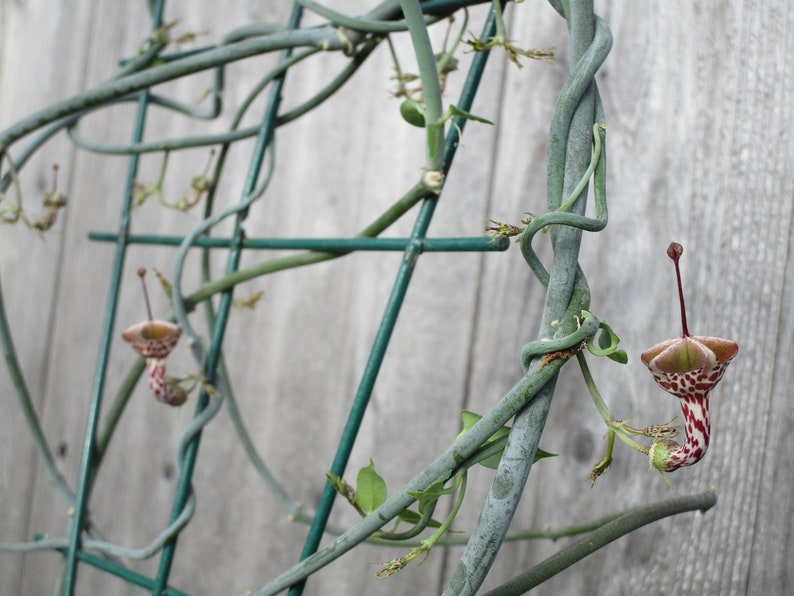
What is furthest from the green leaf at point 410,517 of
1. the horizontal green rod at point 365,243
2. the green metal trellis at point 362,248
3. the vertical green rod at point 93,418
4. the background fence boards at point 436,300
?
the background fence boards at point 436,300

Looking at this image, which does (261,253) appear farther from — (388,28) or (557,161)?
(557,161)

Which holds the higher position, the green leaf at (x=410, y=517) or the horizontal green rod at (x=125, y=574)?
the green leaf at (x=410, y=517)

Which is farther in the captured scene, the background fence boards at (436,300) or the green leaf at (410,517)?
the background fence boards at (436,300)

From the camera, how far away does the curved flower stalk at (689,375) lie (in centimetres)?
27

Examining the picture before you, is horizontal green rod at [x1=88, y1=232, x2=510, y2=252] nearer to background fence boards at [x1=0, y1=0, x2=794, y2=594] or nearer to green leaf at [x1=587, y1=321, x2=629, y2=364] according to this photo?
green leaf at [x1=587, y1=321, x2=629, y2=364]

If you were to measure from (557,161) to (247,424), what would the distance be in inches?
29.8

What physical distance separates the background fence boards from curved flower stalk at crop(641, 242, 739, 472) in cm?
38

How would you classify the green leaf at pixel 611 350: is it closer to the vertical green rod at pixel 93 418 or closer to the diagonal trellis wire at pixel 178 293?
the diagonal trellis wire at pixel 178 293

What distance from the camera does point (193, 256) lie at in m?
1.04

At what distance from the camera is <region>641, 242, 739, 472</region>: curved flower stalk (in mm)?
268

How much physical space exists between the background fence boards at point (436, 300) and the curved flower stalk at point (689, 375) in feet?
1.25

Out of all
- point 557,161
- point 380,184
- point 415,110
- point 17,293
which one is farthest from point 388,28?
point 17,293

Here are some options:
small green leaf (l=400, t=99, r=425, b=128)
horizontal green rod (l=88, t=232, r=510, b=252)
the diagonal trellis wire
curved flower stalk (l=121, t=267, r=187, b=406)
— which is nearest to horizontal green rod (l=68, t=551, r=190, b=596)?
the diagonal trellis wire

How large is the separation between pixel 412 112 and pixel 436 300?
472 mm
